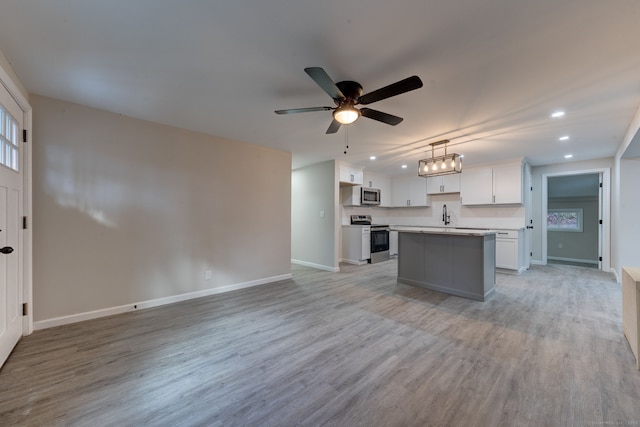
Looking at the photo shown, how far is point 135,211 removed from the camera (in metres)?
3.24

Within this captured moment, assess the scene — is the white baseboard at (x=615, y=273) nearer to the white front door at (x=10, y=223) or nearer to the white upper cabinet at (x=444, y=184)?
the white upper cabinet at (x=444, y=184)

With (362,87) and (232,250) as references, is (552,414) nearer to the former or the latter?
(362,87)

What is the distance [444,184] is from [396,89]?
526 cm

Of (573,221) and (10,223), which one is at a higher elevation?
(10,223)

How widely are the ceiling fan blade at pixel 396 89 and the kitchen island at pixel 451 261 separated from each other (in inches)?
Answer: 97.7

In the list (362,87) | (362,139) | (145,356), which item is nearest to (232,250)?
(145,356)

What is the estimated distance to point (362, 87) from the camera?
95.6 inches

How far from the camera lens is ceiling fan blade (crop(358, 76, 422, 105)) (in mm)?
1821

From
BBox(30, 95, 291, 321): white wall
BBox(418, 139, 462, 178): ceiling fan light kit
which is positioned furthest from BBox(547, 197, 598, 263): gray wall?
BBox(30, 95, 291, 321): white wall

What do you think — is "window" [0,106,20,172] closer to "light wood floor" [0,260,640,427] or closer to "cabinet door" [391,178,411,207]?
"light wood floor" [0,260,640,427]

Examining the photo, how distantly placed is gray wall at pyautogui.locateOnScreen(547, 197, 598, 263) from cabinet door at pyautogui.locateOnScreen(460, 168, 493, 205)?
4.00 m

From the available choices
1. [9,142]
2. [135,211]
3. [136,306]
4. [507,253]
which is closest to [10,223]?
[9,142]

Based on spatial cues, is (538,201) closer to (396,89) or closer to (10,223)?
(396,89)

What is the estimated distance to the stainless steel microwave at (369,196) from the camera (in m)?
6.42
